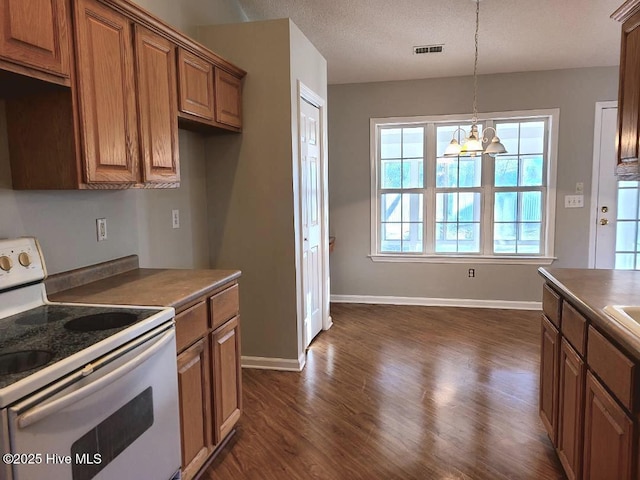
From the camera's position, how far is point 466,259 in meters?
4.97

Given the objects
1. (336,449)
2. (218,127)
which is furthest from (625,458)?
(218,127)

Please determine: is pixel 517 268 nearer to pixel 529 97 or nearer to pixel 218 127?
pixel 529 97

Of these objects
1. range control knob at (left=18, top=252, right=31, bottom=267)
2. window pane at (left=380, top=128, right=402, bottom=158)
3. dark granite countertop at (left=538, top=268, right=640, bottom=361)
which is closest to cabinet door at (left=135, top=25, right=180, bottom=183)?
range control knob at (left=18, top=252, right=31, bottom=267)

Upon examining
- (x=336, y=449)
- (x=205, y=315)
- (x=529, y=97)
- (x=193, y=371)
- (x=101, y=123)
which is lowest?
(x=336, y=449)

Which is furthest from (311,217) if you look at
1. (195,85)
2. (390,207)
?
(390,207)

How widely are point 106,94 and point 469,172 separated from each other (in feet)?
13.2

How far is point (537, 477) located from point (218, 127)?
2.60 m

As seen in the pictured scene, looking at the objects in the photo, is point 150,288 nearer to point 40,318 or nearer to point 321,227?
point 40,318

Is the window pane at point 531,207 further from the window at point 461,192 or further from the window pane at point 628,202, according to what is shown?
the window pane at point 628,202

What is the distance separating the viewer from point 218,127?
2.90m

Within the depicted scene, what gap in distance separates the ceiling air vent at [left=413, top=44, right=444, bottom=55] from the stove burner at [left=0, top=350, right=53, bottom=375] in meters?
→ 3.86

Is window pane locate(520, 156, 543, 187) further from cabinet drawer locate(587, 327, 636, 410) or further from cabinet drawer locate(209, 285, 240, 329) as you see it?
cabinet drawer locate(209, 285, 240, 329)

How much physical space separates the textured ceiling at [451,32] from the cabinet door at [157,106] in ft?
5.11

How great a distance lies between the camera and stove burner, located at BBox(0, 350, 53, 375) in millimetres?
1172
